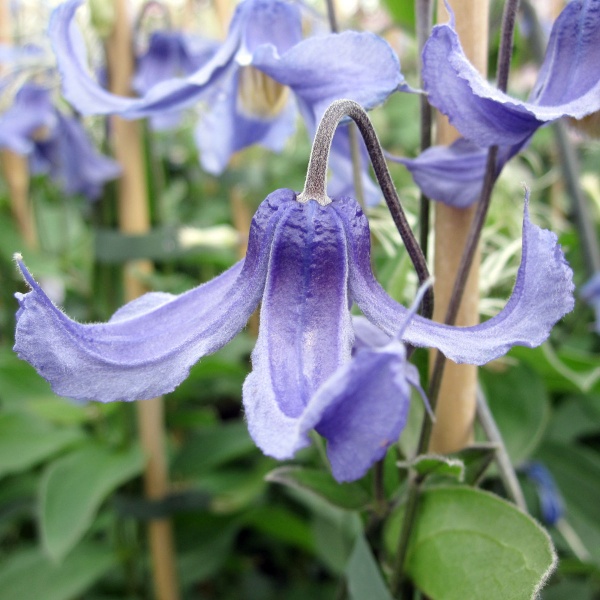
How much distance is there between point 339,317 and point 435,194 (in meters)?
0.16

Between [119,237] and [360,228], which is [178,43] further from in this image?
[360,228]

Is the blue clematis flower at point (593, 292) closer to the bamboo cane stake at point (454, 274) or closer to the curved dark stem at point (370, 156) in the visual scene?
the bamboo cane stake at point (454, 274)

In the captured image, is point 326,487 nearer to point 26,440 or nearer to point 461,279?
point 461,279

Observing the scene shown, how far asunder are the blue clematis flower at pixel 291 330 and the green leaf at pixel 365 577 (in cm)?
18

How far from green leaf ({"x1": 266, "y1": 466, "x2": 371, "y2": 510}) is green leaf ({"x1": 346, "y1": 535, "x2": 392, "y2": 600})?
1.5 inches

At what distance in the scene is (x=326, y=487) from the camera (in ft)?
1.78

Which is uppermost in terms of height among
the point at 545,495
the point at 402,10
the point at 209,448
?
the point at 402,10

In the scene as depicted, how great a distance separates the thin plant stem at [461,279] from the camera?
0.43 metres

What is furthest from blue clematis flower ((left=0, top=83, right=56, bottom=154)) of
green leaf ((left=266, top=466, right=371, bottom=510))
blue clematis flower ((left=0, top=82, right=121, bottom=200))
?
green leaf ((left=266, top=466, right=371, bottom=510))

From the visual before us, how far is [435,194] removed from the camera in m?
0.47

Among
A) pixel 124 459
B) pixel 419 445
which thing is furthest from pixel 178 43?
pixel 419 445

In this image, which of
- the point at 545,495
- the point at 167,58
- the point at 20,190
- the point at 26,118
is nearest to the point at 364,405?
the point at 545,495

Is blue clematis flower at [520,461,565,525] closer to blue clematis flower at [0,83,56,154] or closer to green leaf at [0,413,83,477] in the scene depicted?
green leaf at [0,413,83,477]

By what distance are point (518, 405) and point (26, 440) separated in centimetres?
74
